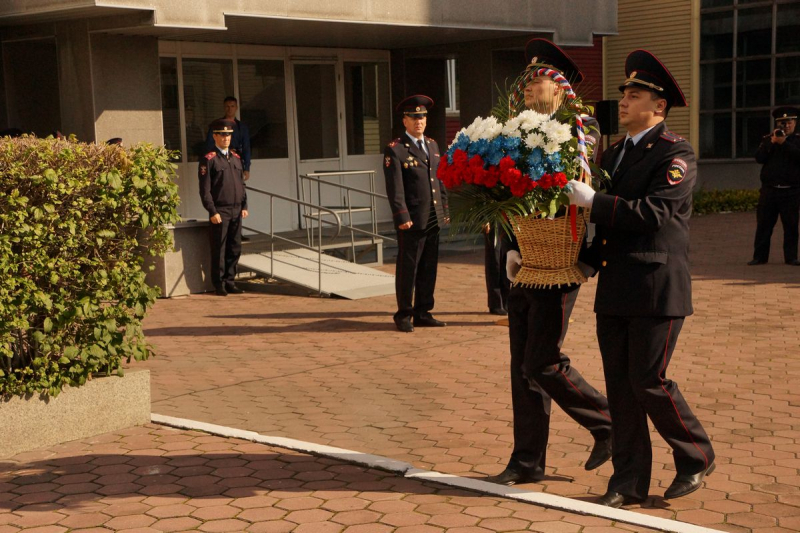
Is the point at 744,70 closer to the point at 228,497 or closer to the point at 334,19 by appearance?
the point at 334,19

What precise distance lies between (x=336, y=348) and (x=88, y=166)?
3620 mm

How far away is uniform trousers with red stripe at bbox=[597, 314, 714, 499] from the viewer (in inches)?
183

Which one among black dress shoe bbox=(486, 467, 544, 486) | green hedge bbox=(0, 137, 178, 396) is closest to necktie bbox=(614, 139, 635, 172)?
black dress shoe bbox=(486, 467, 544, 486)

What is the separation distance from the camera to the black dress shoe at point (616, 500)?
4719mm

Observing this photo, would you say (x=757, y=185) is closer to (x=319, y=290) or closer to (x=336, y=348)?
(x=319, y=290)

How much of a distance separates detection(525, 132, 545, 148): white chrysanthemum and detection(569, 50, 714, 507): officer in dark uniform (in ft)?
0.79

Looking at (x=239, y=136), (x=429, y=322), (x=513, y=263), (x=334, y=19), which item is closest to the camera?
(x=513, y=263)

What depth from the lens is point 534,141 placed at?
15.0ft

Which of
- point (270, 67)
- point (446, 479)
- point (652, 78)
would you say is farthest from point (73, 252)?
point (270, 67)

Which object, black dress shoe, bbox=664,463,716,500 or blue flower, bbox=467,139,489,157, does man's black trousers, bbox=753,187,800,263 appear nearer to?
black dress shoe, bbox=664,463,716,500

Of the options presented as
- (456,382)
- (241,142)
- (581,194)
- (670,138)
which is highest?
(241,142)

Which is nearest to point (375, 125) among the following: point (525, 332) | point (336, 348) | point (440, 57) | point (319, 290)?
point (440, 57)

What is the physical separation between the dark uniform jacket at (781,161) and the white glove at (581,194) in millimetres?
9689

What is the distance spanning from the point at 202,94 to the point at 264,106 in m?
1.20
